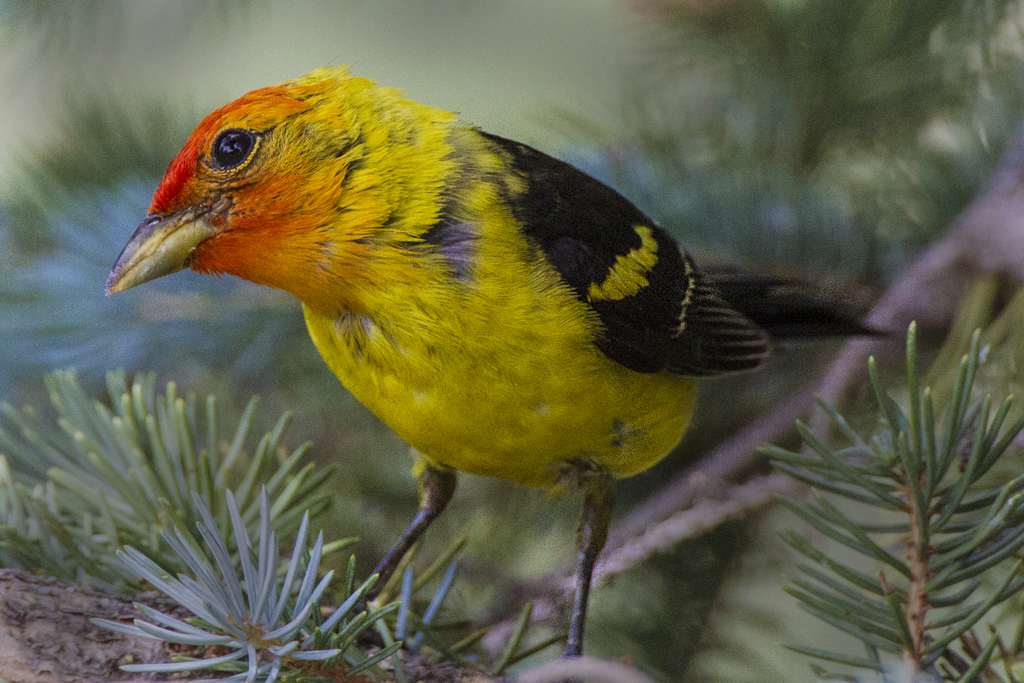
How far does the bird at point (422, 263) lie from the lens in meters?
0.91

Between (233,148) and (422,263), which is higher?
(233,148)

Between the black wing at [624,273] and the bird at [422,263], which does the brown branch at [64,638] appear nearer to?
the bird at [422,263]

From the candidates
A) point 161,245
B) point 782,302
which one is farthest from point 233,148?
point 782,302

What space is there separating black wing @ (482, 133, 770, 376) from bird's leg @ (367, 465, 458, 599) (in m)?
0.31

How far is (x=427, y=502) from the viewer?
1188mm

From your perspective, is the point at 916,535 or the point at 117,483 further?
the point at 117,483

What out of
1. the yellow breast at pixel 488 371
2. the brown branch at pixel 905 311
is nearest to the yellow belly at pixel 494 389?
the yellow breast at pixel 488 371

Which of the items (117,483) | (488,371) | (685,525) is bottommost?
(685,525)

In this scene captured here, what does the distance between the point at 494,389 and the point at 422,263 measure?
0.15m

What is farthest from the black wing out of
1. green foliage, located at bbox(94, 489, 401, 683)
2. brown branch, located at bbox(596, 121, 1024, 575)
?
green foliage, located at bbox(94, 489, 401, 683)

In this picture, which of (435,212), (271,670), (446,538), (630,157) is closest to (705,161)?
(630,157)

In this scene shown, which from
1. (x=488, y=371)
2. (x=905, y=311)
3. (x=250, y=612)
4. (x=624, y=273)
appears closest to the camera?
(x=250, y=612)

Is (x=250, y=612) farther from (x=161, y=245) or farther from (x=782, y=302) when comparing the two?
(x=782, y=302)

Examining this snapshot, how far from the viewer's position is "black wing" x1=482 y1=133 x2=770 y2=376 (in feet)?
3.35
